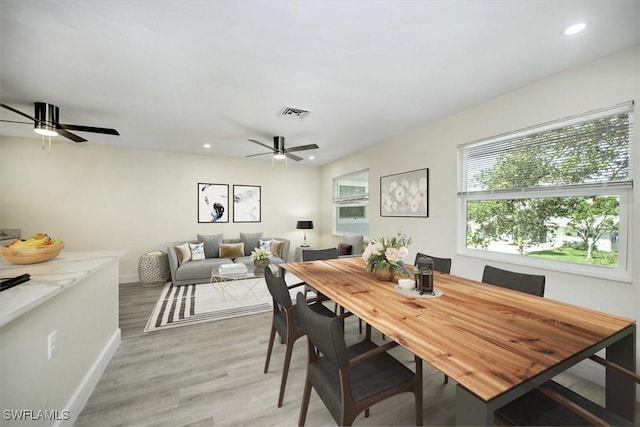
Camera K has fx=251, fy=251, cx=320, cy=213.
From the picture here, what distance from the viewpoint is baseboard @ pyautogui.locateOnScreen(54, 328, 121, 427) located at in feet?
5.06

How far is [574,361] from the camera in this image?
947 mm

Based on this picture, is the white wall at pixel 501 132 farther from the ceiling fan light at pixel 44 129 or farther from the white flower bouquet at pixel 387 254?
the ceiling fan light at pixel 44 129

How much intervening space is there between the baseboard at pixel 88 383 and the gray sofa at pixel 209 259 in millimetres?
2197

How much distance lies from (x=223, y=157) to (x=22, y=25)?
4.02m

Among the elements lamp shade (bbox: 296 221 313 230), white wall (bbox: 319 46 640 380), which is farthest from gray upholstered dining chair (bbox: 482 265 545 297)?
lamp shade (bbox: 296 221 313 230)

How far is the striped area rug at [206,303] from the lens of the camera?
312 centimetres

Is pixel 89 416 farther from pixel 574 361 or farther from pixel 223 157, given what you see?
pixel 223 157

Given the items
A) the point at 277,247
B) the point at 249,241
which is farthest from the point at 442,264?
the point at 249,241

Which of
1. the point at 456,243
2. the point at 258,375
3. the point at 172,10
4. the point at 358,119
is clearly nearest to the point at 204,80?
the point at 172,10

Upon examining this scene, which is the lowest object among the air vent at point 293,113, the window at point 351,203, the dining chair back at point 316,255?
the dining chair back at point 316,255

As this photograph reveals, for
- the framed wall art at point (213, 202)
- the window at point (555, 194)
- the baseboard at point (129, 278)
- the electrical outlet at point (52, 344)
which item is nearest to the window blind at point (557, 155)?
the window at point (555, 194)

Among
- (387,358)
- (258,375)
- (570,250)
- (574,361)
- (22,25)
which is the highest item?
(22,25)

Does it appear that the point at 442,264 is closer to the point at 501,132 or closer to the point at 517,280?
the point at 517,280

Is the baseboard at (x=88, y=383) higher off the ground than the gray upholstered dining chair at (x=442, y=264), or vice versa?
the gray upholstered dining chair at (x=442, y=264)
